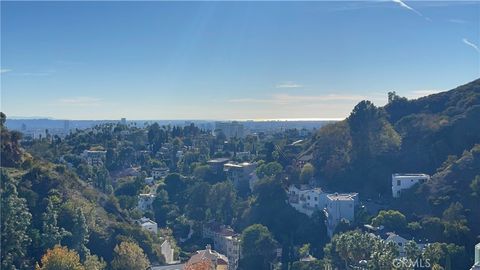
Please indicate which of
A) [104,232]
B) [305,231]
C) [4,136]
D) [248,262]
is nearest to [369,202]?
[305,231]

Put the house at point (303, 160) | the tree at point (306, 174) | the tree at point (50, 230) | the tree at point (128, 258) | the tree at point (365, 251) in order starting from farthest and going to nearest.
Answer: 1. the house at point (303, 160)
2. the tree at point (306, 174)
3. the tree at point (128, 258)
4. the tree at point (50, 230)
5. the tree at point (365, 251)

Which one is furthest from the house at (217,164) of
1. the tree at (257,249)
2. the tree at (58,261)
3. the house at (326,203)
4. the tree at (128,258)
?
the tree at (58,261)

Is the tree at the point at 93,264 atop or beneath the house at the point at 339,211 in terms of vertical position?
beneath

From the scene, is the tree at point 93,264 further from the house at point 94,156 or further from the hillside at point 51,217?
the house at point 94,156

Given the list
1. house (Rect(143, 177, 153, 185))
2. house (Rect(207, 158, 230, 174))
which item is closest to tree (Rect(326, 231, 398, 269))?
house (Rect(207, 158, 230, 174))

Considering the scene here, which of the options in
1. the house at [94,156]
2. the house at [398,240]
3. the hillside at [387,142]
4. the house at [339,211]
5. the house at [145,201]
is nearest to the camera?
the house at [398,240]

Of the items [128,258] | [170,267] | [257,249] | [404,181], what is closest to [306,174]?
[404,181]

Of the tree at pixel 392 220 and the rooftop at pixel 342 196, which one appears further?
the rooftop at pixel 342 196

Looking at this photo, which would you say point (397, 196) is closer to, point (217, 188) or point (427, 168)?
point (427, 168)
